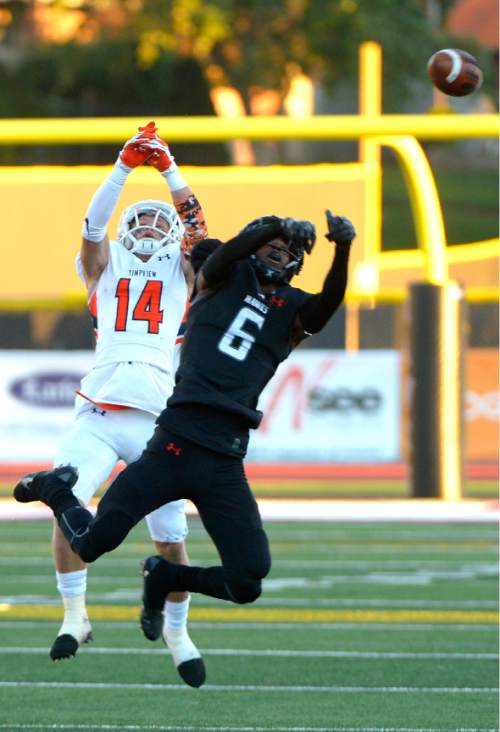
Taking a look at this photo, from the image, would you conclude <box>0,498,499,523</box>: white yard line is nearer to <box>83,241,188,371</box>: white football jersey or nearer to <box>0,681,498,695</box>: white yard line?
<box>0,681,498,695</box>: white yard line

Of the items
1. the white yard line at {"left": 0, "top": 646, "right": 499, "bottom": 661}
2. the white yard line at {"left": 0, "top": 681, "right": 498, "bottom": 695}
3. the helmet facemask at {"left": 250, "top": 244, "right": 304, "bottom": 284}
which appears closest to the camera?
the helmet facemask at {"left": 250, "top": 244, "right": 304, "bottom": 284}

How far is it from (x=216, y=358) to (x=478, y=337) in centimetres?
1464

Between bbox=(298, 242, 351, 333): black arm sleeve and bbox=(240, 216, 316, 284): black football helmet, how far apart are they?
0.38 feet

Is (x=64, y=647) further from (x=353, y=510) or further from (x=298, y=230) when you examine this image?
(x=353, y=510)

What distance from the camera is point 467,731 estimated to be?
7.00 meters

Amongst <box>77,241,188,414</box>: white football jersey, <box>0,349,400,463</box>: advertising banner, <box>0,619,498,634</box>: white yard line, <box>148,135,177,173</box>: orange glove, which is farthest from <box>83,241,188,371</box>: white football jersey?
<box>0,349,400,463</box>: advertising banner

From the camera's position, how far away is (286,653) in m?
8.98

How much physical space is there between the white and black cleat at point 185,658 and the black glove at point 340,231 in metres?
1.88

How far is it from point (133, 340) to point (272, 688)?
1.79 meters

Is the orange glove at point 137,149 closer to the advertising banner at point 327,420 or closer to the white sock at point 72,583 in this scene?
the white sock at point 72,583

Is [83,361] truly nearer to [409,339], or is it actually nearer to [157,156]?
[409,339]

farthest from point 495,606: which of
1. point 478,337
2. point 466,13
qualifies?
point 466,13

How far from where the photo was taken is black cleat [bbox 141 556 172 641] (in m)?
7.14

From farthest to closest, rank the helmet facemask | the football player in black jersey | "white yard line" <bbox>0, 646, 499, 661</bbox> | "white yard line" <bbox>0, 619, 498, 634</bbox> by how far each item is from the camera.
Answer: "white yard line" <bbox>0, 619, 498, 634</bbox> < "white yard line" <bbox>0, 646, 499, 661</bbox> < the helmet facemask < the football player in black jersey
